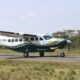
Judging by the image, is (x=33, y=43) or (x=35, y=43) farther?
(x=33, y=43)

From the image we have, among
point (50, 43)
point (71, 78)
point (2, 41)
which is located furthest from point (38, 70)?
point (2, 41)

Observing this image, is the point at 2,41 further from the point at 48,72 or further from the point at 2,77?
the point at 2,77

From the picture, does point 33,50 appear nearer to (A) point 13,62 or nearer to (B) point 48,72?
(A) point 13,62

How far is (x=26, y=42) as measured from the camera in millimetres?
46625

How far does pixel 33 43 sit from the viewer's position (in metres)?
46.3

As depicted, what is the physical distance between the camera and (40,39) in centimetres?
4622

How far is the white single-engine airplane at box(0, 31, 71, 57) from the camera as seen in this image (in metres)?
45.4

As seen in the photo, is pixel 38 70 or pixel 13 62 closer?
pixel 38 70

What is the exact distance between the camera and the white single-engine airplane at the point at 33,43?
4541cm

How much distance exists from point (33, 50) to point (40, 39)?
5.02ft

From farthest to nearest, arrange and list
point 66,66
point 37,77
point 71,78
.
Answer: point 66,66
point 37,77
point 71,78

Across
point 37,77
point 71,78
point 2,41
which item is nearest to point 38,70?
point 37,77

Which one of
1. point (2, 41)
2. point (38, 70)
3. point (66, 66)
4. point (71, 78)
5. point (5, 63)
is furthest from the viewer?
point (2, 41)

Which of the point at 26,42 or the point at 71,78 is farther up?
the point at 26,42
